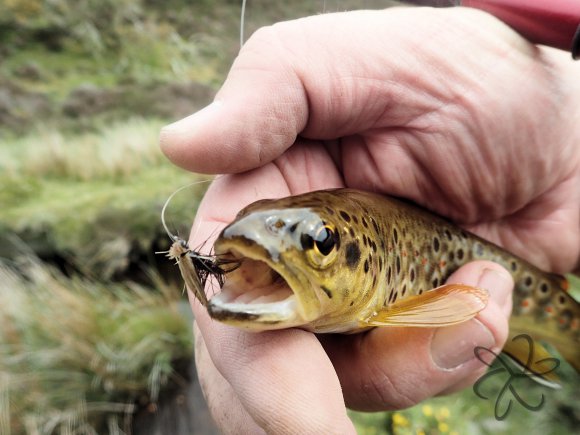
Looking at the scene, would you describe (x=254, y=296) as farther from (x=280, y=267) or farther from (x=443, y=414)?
(x=443, y=414)

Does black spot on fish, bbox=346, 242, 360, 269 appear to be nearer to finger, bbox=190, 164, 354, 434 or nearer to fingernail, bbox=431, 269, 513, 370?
finger, bbox=190, 164, 354, 434

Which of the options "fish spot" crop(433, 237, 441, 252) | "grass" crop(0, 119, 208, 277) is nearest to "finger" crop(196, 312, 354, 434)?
"fish spot" crop(433, 237, 441, 252)

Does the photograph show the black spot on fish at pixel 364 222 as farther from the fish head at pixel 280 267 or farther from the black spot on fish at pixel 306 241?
the black spot on fish at pixel 306 241

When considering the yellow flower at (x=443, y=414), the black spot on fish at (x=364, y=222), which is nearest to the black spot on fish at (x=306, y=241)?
the black spot on fish at (x=364, y=222)

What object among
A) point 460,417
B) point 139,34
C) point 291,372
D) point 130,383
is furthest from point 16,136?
Answer: point 291,372

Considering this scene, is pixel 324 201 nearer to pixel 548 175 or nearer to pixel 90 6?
pixel 548 175

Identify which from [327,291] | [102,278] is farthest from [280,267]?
[102,278]
